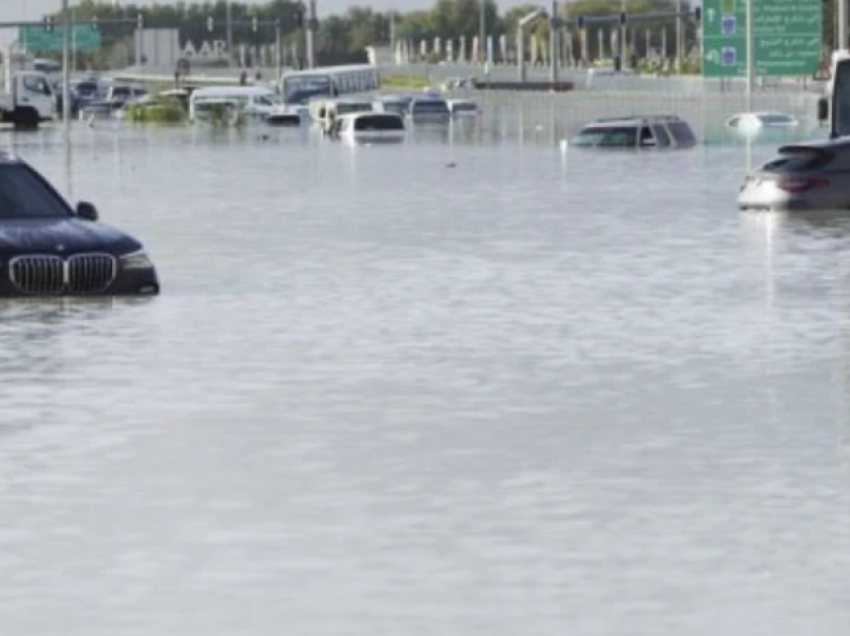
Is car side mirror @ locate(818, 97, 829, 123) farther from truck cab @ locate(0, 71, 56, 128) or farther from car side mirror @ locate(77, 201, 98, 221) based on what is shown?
truck cab @ locate(0, 71, 56, 128)

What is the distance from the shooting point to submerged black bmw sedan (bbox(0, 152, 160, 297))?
25922 mm

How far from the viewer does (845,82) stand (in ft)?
157

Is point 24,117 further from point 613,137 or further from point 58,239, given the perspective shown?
point 58,239

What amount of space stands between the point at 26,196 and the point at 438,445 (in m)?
12.1

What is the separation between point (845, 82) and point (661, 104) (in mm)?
100569

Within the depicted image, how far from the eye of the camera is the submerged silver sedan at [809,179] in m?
41.7

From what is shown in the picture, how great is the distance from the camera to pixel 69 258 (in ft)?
85.1

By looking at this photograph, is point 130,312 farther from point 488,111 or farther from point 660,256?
point 488,111

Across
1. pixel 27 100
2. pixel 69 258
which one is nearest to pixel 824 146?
pixel 69 258

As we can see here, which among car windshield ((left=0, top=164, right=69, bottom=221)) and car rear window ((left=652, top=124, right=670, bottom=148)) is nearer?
car windshield ((left=0, top=164, right=69, bottom=221))

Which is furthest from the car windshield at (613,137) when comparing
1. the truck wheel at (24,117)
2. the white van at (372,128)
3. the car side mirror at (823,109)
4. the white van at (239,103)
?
the white van at (239,103)

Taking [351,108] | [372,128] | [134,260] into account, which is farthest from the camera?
[351,108]

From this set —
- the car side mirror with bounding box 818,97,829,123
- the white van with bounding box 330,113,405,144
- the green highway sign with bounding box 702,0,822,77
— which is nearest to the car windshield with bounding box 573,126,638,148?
the green highway sign with bounding box 702,0,822,77

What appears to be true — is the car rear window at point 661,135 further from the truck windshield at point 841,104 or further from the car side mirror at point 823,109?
the car side mirror at point 823,109
